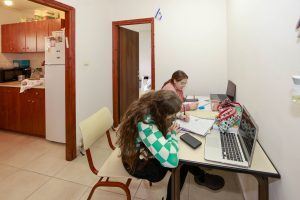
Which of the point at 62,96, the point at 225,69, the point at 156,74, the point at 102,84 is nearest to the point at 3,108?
the point at 62,96

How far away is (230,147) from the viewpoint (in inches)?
50.3

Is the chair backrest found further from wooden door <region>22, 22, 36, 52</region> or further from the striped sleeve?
wooden door <region>22, 22, 36, 52</region>

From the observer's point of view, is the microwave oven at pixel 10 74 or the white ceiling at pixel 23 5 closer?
the microwave oven at pixel 10 74

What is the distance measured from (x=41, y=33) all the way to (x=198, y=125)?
3.58 meters

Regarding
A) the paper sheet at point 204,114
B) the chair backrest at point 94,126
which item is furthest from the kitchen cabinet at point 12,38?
the paper sheet at point 204,114

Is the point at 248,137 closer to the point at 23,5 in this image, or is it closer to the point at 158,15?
the point at 158,15

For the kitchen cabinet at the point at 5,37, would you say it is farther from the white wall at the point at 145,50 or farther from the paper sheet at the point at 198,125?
the white wall at the point at 145,50

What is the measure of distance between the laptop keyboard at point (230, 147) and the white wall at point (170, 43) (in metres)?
2.06

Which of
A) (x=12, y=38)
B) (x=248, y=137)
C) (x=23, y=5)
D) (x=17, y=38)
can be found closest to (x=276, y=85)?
(x=248, y=137)

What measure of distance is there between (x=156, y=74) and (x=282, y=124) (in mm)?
2743

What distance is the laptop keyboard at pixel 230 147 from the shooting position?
1.14 metres

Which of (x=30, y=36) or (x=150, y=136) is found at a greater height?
(x=30, y=36)

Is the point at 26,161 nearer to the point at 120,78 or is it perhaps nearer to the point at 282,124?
the point at 120,78

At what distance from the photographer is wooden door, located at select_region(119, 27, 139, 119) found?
4.01 meters
